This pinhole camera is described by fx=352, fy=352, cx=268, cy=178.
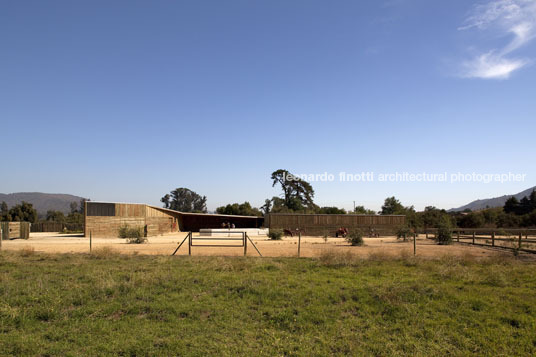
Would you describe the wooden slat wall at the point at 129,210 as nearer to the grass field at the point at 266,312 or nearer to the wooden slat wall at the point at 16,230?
the wooden slat wall at the point at 16,230

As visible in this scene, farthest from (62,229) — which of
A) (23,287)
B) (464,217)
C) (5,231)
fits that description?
(464,217)

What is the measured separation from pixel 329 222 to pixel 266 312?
1564 inches

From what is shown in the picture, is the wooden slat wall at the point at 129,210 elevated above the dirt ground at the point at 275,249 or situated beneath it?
elevated above

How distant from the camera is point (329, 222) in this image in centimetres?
4669

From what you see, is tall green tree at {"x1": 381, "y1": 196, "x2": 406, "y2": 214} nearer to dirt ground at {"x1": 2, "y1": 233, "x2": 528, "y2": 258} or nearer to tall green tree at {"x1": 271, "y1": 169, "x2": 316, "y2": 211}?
tall green tree at {"x1": 271, "y1": 169, "x2": 316, "y2": 211}

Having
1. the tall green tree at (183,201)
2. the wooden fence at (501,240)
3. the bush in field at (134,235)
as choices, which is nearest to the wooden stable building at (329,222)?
the wooden fence at (501,240)

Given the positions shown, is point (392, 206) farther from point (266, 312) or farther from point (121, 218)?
point (266, 312)

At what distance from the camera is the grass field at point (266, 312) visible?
6.27m

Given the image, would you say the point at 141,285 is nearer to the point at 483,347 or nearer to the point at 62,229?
the point at 483,347

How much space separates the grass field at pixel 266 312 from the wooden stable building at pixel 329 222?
111ft

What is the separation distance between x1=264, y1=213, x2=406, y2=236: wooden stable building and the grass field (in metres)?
33.7

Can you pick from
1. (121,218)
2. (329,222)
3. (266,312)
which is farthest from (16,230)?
(266,312)

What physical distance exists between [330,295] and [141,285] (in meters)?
5.17

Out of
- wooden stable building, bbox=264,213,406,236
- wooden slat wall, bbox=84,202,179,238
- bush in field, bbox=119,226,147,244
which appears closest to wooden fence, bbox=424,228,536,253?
wooden stable building, bbox=264,213,406,236
